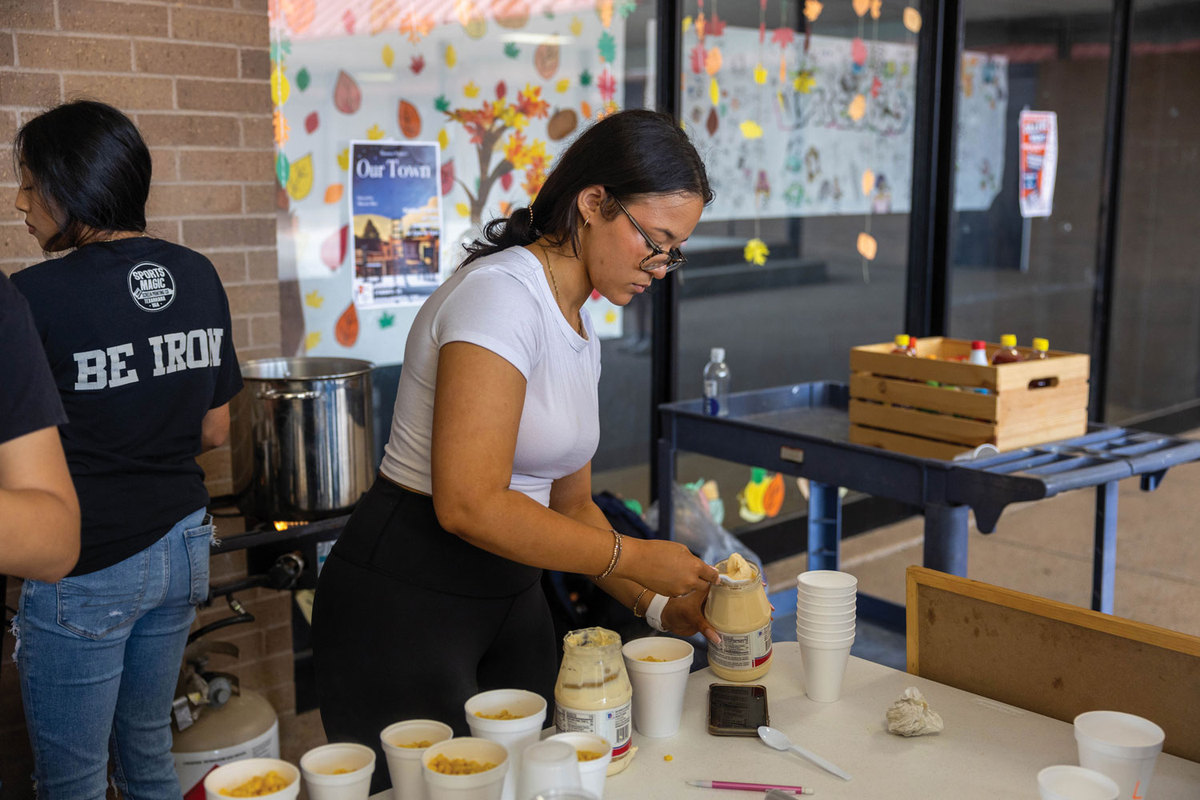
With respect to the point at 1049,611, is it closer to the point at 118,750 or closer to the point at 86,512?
the point at 86,512

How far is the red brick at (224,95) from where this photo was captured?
2.68 m

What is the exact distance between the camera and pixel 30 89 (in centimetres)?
244

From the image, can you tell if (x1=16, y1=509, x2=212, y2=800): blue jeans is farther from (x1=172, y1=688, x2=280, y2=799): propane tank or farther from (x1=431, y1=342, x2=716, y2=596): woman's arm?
(x1=431, y1=342, x2=716, y2=596): woman's arm

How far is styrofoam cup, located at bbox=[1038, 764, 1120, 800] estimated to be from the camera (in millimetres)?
Answer: 1190

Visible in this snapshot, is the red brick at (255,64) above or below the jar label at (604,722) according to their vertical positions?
above

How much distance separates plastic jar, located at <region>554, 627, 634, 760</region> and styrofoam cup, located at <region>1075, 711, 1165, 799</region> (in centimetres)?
53

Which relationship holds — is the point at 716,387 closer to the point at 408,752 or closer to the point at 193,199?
the point at 193,199

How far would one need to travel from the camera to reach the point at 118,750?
86.7 inches

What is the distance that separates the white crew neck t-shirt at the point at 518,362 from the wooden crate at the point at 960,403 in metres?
1.50

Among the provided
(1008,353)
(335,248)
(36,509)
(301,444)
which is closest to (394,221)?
(335,248)

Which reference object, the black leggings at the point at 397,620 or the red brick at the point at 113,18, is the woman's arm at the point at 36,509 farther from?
the red brick at the point at 113,18

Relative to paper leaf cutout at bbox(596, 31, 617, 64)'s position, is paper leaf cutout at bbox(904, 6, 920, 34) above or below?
above

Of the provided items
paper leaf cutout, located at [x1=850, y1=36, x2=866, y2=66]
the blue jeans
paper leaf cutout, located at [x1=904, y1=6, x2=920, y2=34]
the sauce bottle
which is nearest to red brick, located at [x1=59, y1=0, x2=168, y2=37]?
the blue jeans

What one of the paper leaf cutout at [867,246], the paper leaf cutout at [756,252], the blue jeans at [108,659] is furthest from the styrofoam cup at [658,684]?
the paper leaf cutout at [867,246]
